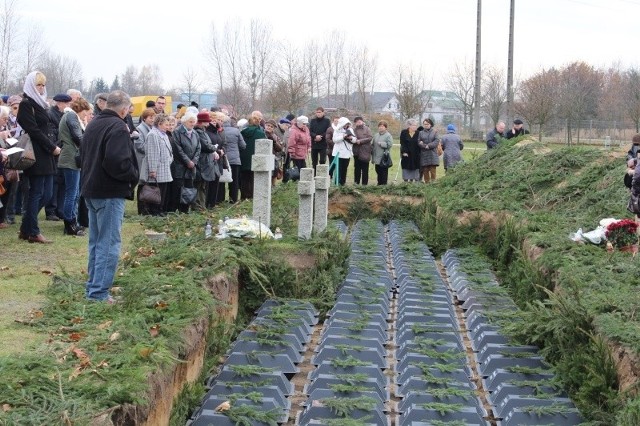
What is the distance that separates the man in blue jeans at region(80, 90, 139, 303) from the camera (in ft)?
25.9

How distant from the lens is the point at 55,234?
38.9 feet

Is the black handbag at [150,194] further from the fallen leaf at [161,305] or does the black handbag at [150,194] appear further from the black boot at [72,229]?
the fallen leaf at [161,305]

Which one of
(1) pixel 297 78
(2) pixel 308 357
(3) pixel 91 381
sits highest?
(1) pixel 297 78

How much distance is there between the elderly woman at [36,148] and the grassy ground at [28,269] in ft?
0.75

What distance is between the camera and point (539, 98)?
41844 millimetres

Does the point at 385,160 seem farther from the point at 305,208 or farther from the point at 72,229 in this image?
the point at 72,229

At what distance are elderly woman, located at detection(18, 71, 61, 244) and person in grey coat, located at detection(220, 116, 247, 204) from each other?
17.7ft

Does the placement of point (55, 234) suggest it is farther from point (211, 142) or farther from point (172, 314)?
point (172, 314)

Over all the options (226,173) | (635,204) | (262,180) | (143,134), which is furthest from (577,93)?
(262,180)

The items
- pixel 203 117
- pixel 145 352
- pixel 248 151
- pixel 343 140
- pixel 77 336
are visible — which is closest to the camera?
pixel 145 352

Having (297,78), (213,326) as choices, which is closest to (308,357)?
(213,326)

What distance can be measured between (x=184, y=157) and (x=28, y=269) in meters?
5.19

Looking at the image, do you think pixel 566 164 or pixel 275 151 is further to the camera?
pixel 275 151

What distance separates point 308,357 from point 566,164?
888cm
